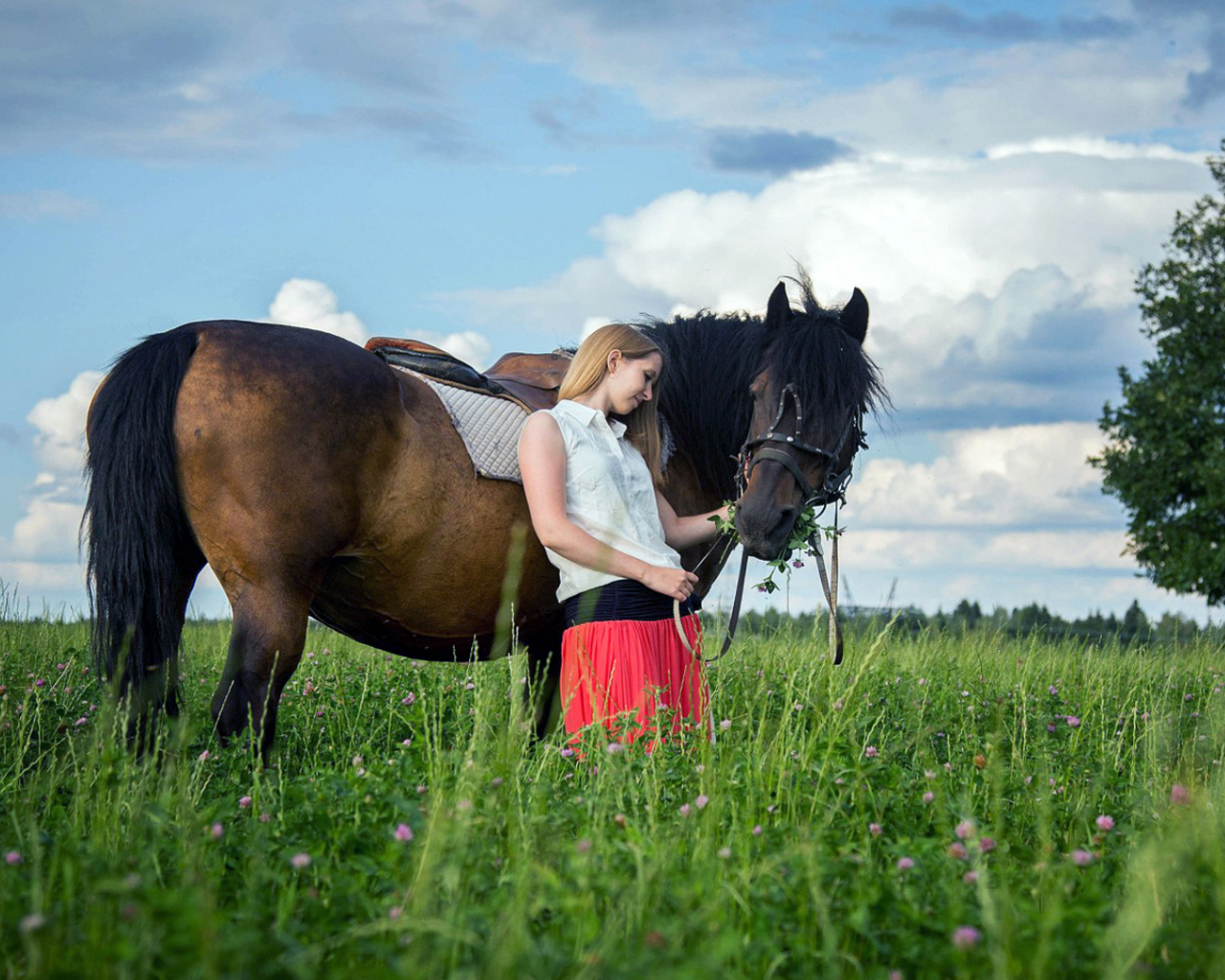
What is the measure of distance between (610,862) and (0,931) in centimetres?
144

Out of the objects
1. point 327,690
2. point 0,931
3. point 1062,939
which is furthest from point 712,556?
point 0,931

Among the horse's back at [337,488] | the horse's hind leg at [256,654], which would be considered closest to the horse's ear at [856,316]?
the horse's back at [337,488]

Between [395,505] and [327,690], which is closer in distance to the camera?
[395,505]

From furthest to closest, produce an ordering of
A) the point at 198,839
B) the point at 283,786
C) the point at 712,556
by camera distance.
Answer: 1. the point at 712,556
2. the point at 283,786
3. the point at 198,839

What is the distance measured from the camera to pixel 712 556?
612 centimetres

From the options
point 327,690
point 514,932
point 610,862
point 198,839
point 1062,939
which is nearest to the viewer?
point 514,932

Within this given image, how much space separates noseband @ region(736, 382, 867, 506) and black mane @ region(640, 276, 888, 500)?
0.07 metres

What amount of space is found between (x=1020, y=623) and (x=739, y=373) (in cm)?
1307

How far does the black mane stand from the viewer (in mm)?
5281

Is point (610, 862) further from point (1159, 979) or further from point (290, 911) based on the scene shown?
point (1159, 979)

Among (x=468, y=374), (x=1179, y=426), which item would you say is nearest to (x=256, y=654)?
(x=468, y=374)

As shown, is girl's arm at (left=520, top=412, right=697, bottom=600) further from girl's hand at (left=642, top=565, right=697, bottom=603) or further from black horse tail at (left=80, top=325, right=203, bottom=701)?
black horse tail at (left=80, top=325, right=203, bottom=701)

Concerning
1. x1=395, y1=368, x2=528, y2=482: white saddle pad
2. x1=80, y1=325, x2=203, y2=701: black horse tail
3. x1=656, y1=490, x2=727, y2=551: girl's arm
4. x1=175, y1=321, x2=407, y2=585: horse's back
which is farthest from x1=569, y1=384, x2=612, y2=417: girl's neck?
x1=80, y1=325, x2=203, y2=701: black horse tail

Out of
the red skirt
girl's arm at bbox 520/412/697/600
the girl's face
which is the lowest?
the red skirt
